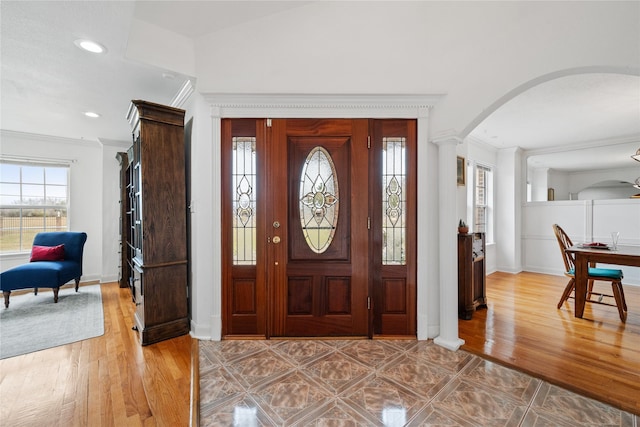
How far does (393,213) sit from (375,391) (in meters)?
1.53

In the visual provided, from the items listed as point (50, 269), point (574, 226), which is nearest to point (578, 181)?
point (574, 226)

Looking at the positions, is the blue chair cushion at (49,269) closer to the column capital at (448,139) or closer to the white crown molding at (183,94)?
the white crown molding at (183,94)

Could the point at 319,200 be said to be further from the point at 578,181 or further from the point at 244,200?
the point at 578,181

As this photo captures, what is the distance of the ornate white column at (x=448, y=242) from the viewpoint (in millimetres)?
2635

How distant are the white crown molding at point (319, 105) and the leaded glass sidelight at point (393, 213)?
0.45 meters

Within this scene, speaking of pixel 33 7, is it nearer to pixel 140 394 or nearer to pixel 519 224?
pixel 140 394

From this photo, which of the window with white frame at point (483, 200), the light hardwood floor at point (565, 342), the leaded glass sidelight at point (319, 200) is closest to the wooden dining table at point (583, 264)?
the light hardwood floor at point (565, 342)

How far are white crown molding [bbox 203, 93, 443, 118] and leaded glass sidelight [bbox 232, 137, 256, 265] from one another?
314 millimetres

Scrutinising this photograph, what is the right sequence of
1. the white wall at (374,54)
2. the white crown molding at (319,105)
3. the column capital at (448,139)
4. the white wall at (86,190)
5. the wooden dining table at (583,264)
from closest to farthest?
the white wall at (374,54)
the column capital at (448,139)
the white crown molding at (319,105)
the wooden dining table at (583,264)
the white wall at (86,190)

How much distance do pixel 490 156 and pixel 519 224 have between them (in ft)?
5.40

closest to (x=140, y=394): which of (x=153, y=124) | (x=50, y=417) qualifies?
(x=50, y=417)

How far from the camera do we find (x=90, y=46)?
239 centimetres

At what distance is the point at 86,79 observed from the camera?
2979 mm

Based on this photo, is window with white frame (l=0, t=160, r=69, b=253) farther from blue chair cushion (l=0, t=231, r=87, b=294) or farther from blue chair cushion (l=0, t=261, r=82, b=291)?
blue chair cushion (l=0, t=261, r=82, b=291)
